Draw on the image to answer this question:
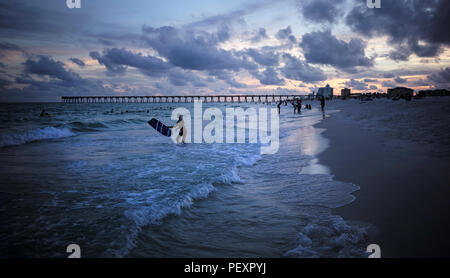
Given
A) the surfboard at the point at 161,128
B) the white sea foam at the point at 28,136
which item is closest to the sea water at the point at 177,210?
the surfboard at the point at 161,128

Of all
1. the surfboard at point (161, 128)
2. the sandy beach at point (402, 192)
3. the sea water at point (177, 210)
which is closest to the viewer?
the sandy beach at point (402, 192)

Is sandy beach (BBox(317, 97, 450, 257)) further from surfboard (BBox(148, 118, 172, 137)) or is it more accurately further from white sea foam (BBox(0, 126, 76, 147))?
white sea foam (BBox(0, 126, 76, 147))

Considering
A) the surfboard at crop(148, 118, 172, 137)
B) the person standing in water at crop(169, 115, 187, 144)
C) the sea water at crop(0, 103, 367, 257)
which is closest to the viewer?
the sea water at crop(0, 103, 367, 257)

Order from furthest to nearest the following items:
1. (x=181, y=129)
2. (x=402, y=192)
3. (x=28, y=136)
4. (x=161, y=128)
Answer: (x=28, y=136)
(x=161, y=128)
(x=181, y=129)
(x=402, y=192)

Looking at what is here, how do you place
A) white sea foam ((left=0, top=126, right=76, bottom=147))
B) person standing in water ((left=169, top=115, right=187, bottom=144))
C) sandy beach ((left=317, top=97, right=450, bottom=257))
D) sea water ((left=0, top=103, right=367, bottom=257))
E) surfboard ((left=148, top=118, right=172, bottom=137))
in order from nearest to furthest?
sandy beach ((left=317, top=97, right=450, bottom=257)) < sea water ((left=0, top=103, right=367, bottom=257)) < person standing in water ((left=169, top=115, right=187, bottom=144)) < white sea foam ((left=0, top=126, right=76, bottom=147)) < surfboard ((left=148, top=118, right=172, bottom=137))

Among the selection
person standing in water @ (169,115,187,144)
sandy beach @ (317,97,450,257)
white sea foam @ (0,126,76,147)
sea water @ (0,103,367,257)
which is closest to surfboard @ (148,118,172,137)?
person standing in water @ (169,115,187,144)

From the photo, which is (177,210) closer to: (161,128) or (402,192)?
(402,192)

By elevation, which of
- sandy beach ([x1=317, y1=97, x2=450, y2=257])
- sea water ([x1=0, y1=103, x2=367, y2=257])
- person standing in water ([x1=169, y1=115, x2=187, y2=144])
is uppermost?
person standing in water ([x1=169, y1=115, x2=187, y2=144])

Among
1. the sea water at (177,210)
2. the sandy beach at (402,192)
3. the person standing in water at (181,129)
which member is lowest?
the sea water at (177,210)

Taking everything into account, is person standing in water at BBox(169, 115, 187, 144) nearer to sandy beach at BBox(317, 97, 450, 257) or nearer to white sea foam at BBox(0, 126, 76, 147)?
sandy beach at BBox(317, 97, 450, 257)

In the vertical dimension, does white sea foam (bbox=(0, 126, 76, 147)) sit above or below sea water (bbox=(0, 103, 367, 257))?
above

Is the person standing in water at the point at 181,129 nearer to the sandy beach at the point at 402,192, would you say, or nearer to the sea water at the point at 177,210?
the sea water at the point at 177,210

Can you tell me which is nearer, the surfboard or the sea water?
the sea water

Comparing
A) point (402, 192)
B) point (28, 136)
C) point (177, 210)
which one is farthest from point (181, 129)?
point (402, 192)
